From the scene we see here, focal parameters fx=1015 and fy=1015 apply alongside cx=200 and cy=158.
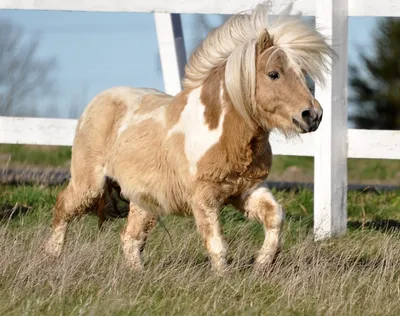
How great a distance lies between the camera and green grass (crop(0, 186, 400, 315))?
15.8 feet

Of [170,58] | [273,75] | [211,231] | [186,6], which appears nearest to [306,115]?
[273,75]

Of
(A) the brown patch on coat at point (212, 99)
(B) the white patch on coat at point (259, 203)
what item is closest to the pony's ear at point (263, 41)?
(A) the brown patch on coat at point (212, 99)

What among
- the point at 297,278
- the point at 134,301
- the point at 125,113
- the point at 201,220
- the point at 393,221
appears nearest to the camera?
the point at 134,301

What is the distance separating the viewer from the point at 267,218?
5543mm

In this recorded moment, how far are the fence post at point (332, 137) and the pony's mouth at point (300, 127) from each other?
1.96 metres

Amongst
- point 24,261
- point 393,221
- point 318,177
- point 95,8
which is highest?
point 95,8

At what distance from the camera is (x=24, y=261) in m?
5.47

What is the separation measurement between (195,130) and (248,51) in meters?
0.54

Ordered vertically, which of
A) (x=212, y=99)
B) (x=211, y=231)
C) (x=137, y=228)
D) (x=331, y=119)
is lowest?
(x=137, y=228)

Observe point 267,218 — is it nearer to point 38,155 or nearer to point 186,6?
point 186,6

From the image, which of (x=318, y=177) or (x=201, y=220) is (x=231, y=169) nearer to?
(x=201, y=220)

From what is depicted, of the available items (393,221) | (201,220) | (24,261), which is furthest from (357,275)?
(393,221)

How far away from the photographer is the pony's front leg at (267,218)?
5.53 metres

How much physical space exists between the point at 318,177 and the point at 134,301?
2896mm
